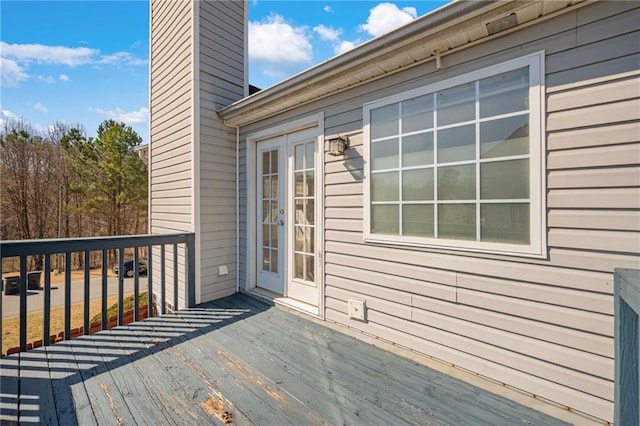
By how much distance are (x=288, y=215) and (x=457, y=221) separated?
79.4 inches

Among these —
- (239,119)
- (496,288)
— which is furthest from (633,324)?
(239,119)

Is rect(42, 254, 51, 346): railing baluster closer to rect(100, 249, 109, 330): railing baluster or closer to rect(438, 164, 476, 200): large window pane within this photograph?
rect(100, 249, 109, 330): railing baluster

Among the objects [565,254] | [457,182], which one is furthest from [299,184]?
[565,254]

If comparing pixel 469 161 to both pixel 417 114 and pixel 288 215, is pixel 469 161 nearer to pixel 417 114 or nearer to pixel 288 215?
pixel 417 114

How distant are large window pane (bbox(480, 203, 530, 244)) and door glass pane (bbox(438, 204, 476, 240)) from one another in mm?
66

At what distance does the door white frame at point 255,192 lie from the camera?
2.98 meters

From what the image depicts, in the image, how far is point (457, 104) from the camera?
6.83ft

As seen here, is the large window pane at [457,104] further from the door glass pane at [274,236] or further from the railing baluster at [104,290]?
the railing baluster at [104,290]

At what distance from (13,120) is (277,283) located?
1656cm

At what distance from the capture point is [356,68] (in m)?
2.45

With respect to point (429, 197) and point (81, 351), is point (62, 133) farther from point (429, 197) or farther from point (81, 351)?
point (429, 197)

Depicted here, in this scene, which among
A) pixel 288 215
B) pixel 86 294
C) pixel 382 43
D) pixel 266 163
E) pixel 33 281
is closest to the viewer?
pixel 382 43

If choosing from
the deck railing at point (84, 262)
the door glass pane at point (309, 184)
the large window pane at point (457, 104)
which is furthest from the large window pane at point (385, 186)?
the deck railing at point (84, 262)

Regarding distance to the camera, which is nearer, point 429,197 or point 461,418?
point 461,418
